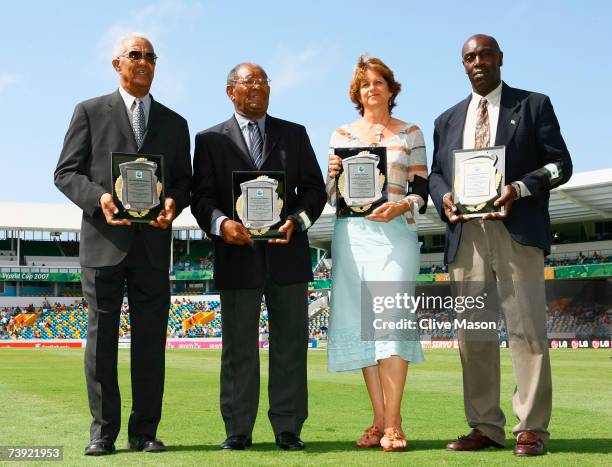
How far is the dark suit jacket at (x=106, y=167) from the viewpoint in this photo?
4598 mm

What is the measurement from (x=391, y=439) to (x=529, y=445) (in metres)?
0.76

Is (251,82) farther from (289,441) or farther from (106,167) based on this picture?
(289,441)

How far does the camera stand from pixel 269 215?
4738mm

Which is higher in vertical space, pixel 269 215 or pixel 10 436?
pixel 269 215

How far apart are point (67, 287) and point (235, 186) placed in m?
58.2

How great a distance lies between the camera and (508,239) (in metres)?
4.68

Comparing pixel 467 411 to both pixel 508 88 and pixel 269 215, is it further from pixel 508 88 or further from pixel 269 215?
pixel 508 88

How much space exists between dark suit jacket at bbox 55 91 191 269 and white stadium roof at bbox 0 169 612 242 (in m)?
17.1

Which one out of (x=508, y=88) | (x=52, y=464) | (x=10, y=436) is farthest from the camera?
(x=10, y=436)

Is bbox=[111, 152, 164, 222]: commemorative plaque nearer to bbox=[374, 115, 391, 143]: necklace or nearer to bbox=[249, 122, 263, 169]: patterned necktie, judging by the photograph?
bbox=[249, 122, 263, 169]: patterned necktie

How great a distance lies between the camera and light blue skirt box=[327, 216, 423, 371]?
4809 mm

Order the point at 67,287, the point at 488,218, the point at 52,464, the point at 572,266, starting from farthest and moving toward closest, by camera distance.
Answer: the point at 67,287 < the point at 572,266 < the point at 488,218 < the point at 52,464

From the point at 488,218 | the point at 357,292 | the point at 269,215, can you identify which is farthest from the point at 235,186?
the point at 488,218

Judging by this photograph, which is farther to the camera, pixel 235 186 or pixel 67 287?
pixel 67 287
